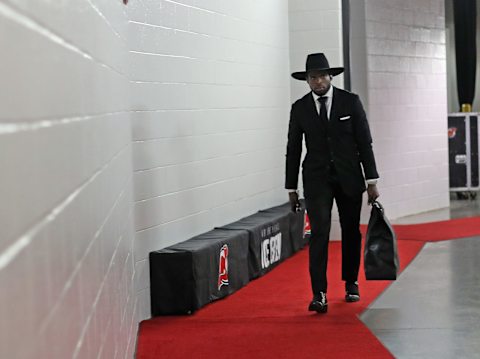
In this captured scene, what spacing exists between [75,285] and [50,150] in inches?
18.6

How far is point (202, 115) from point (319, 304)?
1780mm

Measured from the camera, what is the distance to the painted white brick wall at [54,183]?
1.13 m

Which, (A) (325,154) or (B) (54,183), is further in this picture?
(A) (325,154)

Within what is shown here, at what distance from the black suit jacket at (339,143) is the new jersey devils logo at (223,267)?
777 millimetres

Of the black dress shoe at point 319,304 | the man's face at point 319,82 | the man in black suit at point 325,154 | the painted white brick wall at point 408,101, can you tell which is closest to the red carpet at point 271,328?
the black dress shoe at point 319,304

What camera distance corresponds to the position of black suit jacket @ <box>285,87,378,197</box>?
6254 millimetres

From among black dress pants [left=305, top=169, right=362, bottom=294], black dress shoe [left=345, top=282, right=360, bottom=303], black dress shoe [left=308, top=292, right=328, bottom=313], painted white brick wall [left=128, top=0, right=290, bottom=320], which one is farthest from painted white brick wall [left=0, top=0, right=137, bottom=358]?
black dress shoe [left=345, top=282, right=360, bottom=303]

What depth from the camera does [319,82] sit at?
632 cm

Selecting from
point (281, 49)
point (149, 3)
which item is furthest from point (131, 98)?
point (281, 49)

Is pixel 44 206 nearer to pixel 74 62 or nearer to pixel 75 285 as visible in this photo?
pixel 75 285

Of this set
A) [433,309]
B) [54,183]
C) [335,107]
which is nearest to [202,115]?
[335,107]

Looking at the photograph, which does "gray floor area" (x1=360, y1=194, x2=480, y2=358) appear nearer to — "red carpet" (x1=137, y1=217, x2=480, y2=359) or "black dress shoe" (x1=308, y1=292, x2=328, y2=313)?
"red carpet" (x1=137, y1=217, x2=480, y2=359)

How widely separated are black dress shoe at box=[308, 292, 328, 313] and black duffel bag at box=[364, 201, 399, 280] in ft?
1.13

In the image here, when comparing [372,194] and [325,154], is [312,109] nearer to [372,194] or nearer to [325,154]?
[325,154]
